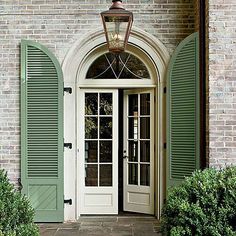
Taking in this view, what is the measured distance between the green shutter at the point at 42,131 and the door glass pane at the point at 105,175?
74cm

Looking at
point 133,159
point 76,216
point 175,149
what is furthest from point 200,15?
point 76,216

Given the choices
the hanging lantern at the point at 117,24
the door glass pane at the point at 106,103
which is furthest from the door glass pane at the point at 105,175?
the hanging lantern at the point at 117,24

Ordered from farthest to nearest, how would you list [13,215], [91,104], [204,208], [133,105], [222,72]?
1. [133,105]
2. [91,104]
3. [222,72]
4. [204,208]
5. [13,215]

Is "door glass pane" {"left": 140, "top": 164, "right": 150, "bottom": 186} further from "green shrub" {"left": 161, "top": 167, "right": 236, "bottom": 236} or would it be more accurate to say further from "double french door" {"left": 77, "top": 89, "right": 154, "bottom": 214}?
"green shrub" {"left": 161, "top": 167, "right": 236, "bottom": 236}

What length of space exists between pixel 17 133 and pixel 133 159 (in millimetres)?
1817

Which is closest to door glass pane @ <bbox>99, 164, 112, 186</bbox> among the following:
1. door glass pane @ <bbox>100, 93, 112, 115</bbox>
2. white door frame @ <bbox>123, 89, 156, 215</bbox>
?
white door frame @ <bbox>123, 89, 156, 215</bbox>

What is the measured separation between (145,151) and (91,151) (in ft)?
2.69

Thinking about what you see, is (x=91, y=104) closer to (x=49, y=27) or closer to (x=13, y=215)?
(x=49, y=27)

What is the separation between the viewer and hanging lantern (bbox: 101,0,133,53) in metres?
4.64

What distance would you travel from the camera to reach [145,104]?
653cm

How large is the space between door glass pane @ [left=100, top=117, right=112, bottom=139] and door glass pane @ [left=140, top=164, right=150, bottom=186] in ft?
2.27

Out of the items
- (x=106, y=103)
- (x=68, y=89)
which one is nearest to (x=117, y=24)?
(x=68, y=89)

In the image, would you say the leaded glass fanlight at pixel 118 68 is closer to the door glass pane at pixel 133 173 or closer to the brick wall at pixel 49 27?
the brick wall at pixel 49 27

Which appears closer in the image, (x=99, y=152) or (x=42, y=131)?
(x=42, y=131)
